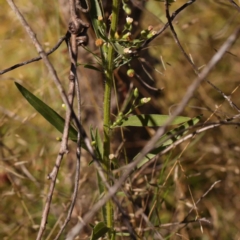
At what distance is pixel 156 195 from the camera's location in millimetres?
1264

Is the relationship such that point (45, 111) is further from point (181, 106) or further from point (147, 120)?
point (181, 106)

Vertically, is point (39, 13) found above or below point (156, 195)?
above

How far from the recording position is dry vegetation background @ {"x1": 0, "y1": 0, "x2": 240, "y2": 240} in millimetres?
1660

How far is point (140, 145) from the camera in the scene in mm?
1820

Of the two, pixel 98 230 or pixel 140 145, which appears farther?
pixel 140 145

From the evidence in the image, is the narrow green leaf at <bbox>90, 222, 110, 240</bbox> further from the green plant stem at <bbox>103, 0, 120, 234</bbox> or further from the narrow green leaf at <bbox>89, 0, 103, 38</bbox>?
the narrow green leaf at <bbox>89, 0, 103, 38</bbox>

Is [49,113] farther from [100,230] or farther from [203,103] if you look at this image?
[203,103]

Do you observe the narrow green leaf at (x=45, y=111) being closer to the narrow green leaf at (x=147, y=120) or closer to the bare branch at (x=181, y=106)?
the narrow green leaf at (x=147, y=120)

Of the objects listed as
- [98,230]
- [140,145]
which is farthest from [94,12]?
[140,145]

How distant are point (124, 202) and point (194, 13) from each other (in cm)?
134

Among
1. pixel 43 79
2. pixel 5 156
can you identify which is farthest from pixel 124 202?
pixel 43 79

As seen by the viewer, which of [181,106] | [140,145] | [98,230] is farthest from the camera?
[140,145]

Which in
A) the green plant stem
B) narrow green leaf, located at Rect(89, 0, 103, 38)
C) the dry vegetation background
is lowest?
the dry vegetation background

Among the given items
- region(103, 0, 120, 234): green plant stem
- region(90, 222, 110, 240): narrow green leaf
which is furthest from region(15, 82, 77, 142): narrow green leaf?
region(90, 222, 110, 240): narrow green leaf
